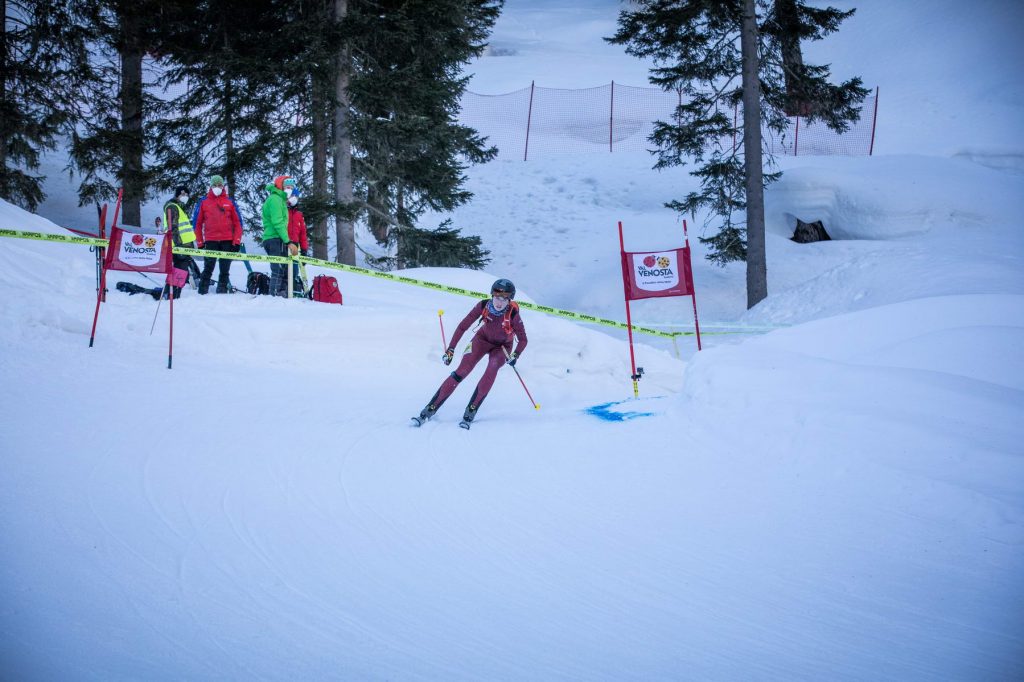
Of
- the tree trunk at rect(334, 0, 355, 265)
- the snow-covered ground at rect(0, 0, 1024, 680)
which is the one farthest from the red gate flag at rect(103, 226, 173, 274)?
the tree trunk at rect(334, 0, 355, 265)

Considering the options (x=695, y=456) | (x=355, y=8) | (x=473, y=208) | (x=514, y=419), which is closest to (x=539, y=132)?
(x=473, y=208)

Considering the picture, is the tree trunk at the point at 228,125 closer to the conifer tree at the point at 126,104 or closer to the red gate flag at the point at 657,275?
the conifer tree at the point at 126,104

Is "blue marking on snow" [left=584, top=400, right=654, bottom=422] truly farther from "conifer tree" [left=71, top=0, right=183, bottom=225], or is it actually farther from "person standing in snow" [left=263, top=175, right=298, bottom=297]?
"conifer tree" [left=71, top=0, right=183, bottom=225]

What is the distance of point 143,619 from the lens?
306 cm

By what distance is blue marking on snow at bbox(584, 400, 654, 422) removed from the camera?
7.01 meters

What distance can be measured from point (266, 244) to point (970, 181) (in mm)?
19430

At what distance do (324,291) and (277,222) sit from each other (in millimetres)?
1353

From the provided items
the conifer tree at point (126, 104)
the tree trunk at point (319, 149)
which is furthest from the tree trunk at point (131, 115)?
the tree trunk at point (319, 149)

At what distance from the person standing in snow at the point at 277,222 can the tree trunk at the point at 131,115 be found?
6.21 meters

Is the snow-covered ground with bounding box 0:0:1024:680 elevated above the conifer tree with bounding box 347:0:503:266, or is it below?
below

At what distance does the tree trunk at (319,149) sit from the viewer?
14.8m

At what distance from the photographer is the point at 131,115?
16.7 m

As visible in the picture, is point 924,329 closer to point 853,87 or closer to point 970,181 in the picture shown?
point 853,87

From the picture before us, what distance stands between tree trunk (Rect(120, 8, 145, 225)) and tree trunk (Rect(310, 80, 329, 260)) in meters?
3.92
